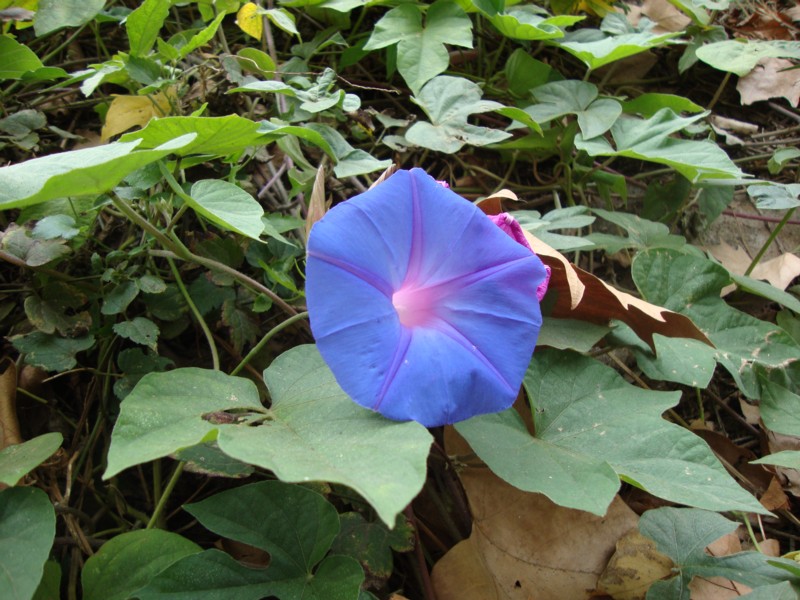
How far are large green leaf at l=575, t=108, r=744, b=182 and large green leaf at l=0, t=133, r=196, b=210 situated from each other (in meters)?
1.18

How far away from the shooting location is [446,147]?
1.63 metres

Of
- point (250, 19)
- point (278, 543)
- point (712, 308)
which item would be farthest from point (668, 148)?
point (278, 543)

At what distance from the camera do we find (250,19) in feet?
5.78

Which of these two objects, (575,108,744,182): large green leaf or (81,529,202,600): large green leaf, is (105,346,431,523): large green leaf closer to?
(81,529,202,600): large green leaf

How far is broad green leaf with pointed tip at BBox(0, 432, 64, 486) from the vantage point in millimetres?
993

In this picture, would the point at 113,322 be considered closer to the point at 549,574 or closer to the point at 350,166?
the point at 350,166

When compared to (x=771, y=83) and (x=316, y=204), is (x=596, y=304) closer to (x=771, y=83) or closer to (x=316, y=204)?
(x=316, y=204)

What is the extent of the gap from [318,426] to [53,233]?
0.70 metres

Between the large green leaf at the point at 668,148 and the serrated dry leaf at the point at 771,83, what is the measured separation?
66cm

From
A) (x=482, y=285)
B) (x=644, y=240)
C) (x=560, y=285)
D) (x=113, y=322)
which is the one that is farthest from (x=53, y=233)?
(x=644, y=240)

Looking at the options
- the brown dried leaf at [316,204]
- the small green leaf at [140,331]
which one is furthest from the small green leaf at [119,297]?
the brown dried leaf at [316,204]

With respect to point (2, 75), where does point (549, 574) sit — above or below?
below

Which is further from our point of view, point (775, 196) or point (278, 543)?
point (775, 196)

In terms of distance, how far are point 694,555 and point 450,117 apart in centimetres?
115
